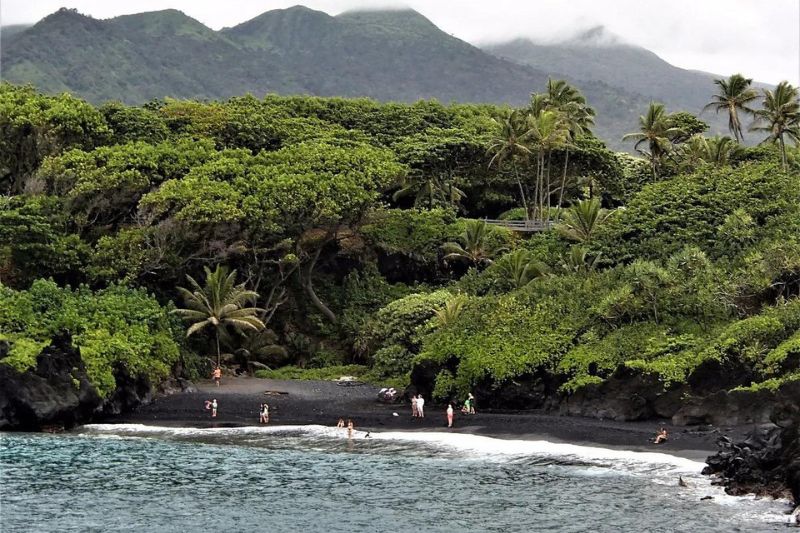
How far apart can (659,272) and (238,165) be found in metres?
26.7

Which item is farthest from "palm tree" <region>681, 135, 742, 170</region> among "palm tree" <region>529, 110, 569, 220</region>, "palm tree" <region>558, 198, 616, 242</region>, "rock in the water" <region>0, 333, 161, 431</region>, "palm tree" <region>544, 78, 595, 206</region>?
"rock in the water" <region>0, 333, 161, 431</region>

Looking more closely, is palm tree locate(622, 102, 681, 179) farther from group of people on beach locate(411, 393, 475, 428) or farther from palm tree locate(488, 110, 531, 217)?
group of people on beach locate(411, 393, 475, 428)

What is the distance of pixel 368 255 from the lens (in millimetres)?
57844

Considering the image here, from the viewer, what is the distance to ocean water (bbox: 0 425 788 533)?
22891 millimetres

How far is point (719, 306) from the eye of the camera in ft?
124

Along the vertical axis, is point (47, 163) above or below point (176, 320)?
above

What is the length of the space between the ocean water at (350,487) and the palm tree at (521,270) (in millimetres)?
14776

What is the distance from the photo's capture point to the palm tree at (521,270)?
47438 mm

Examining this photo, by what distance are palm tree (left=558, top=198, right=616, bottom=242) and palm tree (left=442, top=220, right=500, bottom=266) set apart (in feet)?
16.2

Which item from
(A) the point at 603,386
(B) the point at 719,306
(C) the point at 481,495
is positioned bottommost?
(C) the point at 481,495

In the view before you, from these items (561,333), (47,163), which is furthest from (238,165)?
(561,333)

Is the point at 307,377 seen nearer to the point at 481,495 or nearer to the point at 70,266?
the point at 70,266

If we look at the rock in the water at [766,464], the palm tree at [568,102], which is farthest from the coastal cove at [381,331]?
the palm tree at [568,102]

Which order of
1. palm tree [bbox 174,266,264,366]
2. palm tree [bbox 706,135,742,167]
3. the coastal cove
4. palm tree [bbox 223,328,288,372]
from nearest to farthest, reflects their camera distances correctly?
the coastal cove
palm tree [bbox 174,266,264,366]
palm tree [bbox 223,328,288,372]
palm tree [bbox 706,135,742,167]
